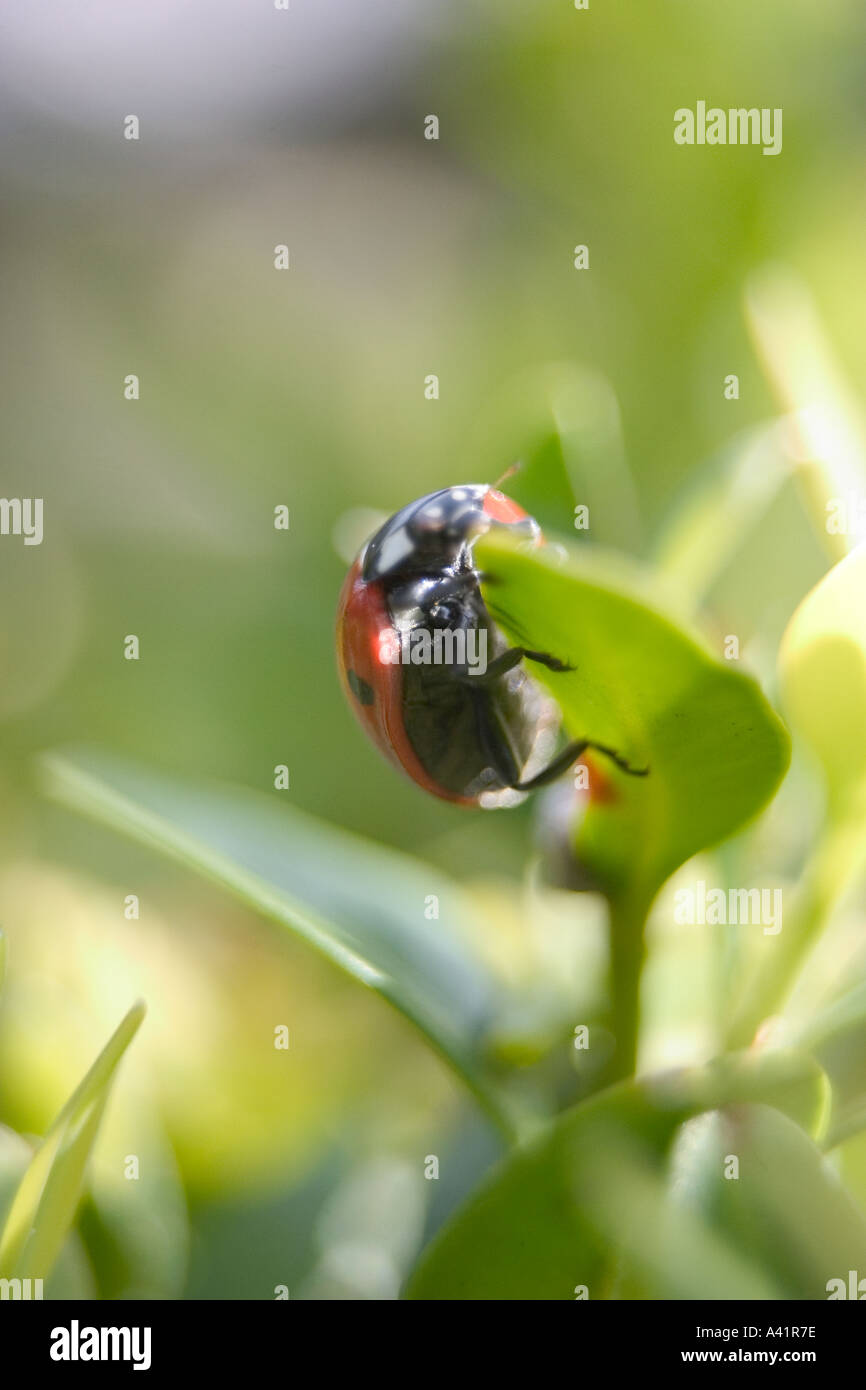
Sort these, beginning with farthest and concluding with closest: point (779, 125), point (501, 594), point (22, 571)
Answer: point (22, 571)
point (779, 125)
point (501, 594)

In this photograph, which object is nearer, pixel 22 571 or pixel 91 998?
pixel 91 998

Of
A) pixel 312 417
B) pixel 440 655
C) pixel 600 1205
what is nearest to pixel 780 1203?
pixel 600 1205

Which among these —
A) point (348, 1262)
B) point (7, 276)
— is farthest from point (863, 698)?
point (7, 276)

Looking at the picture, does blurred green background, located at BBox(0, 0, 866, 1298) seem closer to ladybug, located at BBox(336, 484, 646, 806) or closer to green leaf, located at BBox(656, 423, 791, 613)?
green leaf, located at BBox(656, 423, 791, 613)

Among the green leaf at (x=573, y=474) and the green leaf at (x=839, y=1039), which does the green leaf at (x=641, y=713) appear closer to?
the green leaf at (x=839, y=1039)

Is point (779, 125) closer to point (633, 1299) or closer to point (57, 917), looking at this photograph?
point (57, 917)

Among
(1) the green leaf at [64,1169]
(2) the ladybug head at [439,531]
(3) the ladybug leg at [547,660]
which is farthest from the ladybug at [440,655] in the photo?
(1) the green leaf at [64,1169]
